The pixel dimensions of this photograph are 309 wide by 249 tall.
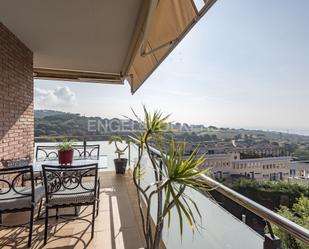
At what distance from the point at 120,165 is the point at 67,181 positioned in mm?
2661

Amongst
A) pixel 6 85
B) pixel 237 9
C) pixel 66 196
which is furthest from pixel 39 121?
pixel 237 9

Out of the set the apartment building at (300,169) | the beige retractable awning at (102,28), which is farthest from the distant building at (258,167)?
the beige retractable awning at (102,28)

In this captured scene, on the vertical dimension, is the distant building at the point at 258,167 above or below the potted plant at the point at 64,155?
below

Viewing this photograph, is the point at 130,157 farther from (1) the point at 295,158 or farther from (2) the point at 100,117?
(1) the point at 295,158

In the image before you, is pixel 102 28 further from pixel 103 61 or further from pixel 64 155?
pixel 64 155

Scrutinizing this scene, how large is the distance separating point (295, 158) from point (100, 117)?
4.34 m

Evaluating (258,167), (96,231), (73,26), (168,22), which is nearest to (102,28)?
(73,26)

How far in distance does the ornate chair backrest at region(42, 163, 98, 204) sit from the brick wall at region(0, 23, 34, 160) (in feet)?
3.26

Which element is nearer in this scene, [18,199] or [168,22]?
[18,199]

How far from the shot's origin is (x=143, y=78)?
4387 millimetres

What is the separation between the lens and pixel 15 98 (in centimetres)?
343

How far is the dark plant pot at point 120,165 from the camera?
212 inches

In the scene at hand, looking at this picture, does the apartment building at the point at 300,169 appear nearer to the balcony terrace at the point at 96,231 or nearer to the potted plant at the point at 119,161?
the balcony terrace at the point at 96,231

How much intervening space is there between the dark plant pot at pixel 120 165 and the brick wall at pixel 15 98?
1972mm
